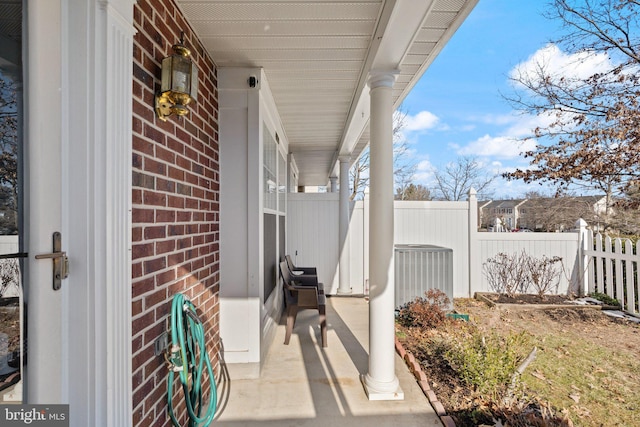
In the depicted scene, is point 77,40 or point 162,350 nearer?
point 77,40

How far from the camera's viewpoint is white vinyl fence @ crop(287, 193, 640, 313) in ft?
16.0

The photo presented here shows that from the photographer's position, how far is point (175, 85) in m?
1.46

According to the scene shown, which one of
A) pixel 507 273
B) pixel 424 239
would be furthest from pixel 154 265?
pixel 507 273

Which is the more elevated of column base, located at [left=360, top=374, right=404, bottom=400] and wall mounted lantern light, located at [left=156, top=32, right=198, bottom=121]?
wall mounted lantern light, located at [left=156, top=32, right=198, bottom=121]

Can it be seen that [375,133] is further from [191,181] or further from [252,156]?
[191,181]

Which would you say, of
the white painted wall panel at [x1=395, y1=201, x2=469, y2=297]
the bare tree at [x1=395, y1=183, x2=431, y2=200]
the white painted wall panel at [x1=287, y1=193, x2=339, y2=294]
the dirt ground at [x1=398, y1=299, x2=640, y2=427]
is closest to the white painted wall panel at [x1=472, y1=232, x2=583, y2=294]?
the white painted wall panel at [x1=395, y1=201, x2=469, y2=297]

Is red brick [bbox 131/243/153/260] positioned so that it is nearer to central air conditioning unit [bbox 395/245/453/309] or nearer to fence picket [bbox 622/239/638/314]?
central air conditioning unit [bbox 395/245/453/309]

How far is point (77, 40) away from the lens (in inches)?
43.1

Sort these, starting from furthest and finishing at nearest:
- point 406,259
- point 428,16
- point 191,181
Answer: point 406,259
point 191,181
point 428,16

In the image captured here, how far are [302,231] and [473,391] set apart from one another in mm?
3644

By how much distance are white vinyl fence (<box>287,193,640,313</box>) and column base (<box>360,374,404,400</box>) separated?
2.95m

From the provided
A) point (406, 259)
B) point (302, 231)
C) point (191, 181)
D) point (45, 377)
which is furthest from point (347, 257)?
point (45, 377)

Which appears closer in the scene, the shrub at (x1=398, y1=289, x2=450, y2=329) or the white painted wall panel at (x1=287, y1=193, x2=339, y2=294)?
the shrub at (x1=398, y1=289, x2=450, y2=329)

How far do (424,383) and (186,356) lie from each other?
1807 mm
